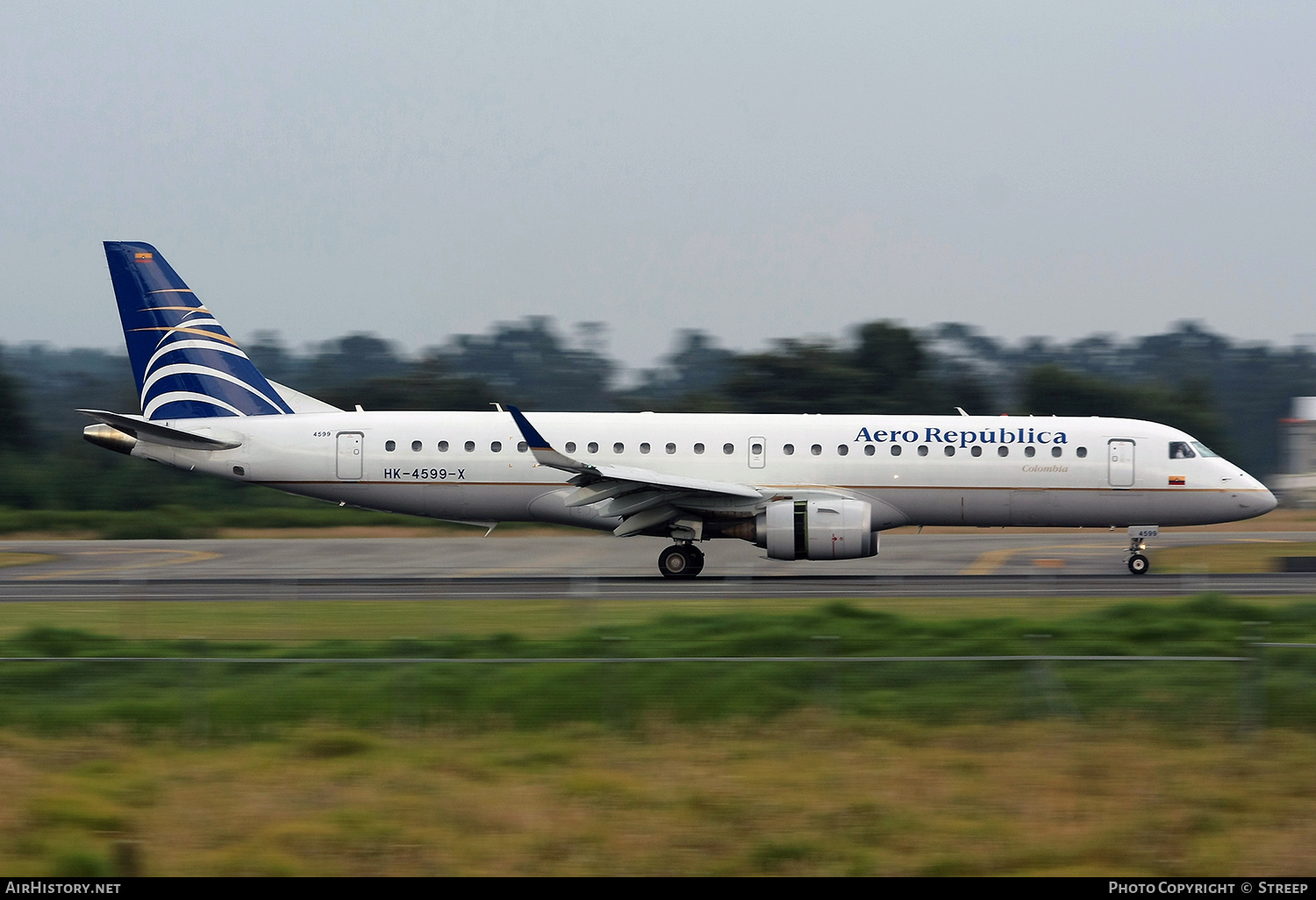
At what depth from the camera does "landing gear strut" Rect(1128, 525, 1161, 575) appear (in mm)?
26344

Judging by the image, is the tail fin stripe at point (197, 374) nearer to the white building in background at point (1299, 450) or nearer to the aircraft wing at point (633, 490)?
the aircraft wing at point (633, 490)

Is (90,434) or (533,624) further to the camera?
(90,434)

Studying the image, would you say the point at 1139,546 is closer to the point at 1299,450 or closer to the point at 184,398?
the point at 184,398

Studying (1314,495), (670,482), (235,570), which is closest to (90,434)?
(235,570)

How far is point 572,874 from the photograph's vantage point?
8.38 m

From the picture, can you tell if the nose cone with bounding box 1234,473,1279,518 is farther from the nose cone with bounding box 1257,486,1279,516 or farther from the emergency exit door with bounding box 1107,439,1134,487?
the emergency exit door with bounding box 1107,439,1134,487

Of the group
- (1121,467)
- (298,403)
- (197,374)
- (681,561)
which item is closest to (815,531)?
(681,561)

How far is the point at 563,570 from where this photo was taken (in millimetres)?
27688

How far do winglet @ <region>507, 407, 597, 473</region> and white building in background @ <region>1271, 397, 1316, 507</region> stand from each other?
4065cm

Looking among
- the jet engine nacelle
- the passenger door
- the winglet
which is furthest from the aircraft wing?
the jet engine nacelle

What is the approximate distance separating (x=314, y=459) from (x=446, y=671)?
15.9 meters

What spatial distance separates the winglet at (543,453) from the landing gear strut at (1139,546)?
11654 millimetres

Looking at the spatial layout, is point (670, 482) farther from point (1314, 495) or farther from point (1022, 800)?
point (1314, 495)

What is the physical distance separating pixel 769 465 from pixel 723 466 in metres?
0.95
